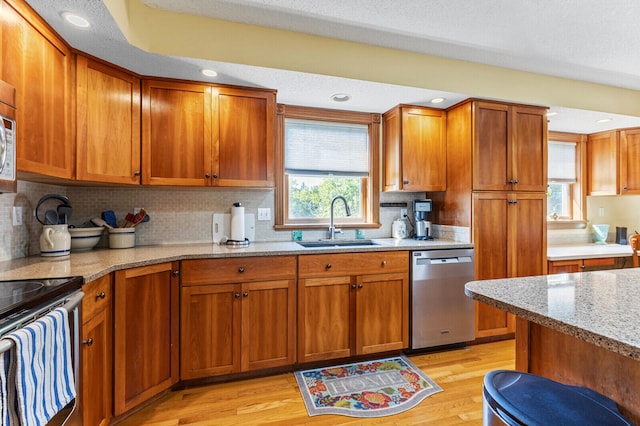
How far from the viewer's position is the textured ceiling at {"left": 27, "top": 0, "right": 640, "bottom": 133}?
6.06 feet

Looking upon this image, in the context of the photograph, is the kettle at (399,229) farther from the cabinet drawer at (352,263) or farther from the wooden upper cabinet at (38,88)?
the wooden upper cabinet at (38,88)

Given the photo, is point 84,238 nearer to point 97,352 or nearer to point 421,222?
point 97,352

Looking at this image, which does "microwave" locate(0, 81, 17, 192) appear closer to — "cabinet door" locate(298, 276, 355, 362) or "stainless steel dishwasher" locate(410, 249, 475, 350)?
"cabinet door" locate(298, 276, 355, 362)

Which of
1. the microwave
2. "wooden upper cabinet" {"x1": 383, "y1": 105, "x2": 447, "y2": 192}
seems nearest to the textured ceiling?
"wooden upper cabinet" {"x1": 383, "y1": 105, "x2": 447, "y2": 192}

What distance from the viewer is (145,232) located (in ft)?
8.32

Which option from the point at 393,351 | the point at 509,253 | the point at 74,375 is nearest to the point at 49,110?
the point at 74,375

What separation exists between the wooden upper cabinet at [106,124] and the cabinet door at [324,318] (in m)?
1.49

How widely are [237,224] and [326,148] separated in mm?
1163

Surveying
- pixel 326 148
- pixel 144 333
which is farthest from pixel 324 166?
pixel 144 333

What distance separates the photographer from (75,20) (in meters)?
1.58

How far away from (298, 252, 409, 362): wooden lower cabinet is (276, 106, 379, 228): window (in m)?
0.70

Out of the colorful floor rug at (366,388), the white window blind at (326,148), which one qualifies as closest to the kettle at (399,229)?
the white window blind at (326,148)

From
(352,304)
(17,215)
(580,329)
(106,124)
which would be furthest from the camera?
(352,304)

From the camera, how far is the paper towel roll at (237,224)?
257 centimetres
